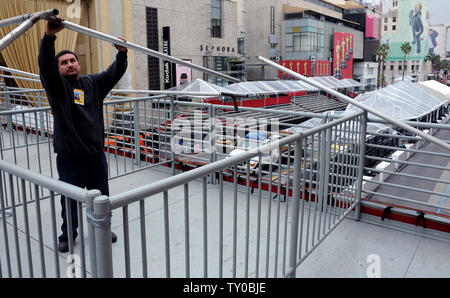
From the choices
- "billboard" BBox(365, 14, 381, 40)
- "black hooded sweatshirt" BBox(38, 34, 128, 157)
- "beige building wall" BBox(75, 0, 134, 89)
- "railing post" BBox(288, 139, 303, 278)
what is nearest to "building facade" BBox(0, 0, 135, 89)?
"beige building wall" BBox(75, 0, 134, 89)

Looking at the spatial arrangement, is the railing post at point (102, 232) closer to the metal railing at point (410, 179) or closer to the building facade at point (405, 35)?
the metal railing at point (410, 179)

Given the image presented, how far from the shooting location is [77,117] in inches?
128

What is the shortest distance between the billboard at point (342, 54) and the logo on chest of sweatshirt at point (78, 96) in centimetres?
6461

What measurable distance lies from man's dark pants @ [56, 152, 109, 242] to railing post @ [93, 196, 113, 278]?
75.0 inches

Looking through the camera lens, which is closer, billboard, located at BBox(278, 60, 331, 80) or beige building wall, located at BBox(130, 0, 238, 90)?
beige building wall, located at BBox(130, 0, 238, 90)

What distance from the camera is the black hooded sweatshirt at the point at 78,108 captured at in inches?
123

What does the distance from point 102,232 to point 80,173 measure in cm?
212

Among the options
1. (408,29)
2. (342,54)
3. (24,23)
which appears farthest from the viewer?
(408,29)

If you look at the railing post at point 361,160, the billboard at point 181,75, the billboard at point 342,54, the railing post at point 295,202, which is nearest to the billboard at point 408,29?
the billboard at point 342,54

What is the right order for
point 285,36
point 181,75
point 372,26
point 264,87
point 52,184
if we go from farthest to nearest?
point 372,26 < point 285,36 < point 264,87 < point 181,75 < point 52,184

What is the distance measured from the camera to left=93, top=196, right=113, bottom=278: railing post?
147cm

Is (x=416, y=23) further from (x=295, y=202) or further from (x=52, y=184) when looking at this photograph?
(x=52, y=184)

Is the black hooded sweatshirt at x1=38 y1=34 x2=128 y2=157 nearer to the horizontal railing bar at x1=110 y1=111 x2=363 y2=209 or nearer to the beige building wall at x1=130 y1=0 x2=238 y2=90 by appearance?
the horizontal railing bar at x1=110 y1=111 x2=363 y2=209

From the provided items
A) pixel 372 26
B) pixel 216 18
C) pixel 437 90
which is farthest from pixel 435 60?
pixel 216 18
